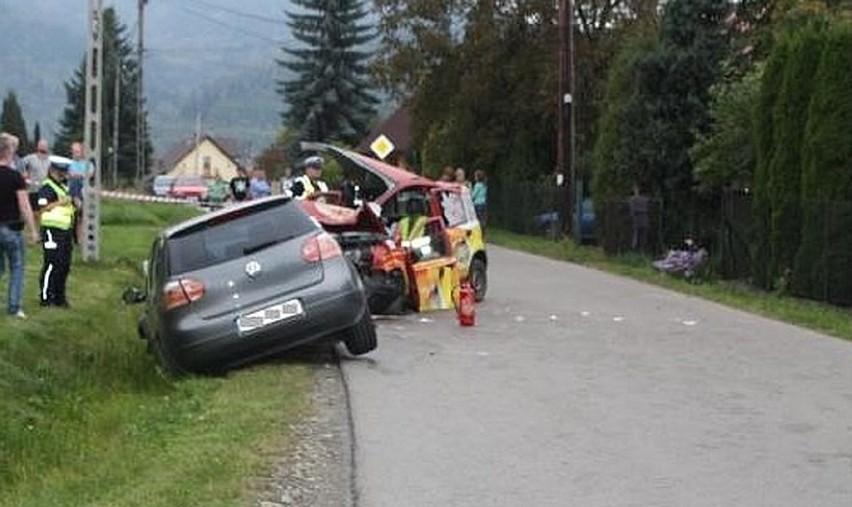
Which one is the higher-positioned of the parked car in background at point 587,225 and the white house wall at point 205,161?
the parked car in background at point 587,225

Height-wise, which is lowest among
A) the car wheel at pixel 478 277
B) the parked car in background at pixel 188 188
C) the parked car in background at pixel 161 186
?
the parked car in background at pixel 161 186

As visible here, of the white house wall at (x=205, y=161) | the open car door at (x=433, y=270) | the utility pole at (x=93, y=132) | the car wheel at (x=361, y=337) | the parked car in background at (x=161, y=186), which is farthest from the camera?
the white house wall at (x=205, y=161)

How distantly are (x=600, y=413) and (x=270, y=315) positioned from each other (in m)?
3.19

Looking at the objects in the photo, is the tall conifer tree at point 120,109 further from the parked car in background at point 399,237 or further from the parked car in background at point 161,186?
the parked car in background at point 399,237

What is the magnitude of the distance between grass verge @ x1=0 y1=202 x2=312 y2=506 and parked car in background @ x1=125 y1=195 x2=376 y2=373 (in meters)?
0.29

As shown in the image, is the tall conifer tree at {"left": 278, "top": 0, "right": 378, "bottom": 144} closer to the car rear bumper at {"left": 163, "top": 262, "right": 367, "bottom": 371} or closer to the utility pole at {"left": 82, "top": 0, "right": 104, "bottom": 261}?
the utility pole at {"left": 82, "top": 0, "right": 104, "bottom": 261}

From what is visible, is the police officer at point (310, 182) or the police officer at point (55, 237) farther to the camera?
the police officer at point (310, 182)

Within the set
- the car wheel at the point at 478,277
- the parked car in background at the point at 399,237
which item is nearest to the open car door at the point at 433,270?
the parked car in background at the point at 399,237

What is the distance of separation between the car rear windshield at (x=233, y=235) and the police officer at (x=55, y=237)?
4081mm

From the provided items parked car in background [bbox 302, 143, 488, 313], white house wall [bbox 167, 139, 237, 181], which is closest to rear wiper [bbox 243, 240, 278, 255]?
parked car in background [bbox 302, 143, 488, 313]

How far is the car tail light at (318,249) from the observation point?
12.8 m

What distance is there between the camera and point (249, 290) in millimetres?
12508

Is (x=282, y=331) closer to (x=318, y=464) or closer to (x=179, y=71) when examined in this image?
(x=318, y=464)

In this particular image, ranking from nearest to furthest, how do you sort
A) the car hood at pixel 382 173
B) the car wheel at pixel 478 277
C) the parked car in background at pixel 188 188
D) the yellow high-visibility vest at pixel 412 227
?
the yellow high-visibility vest at pixel 412 227 → the car hood at pixel 382 173 → the car wheel at pixel 478 277 → the parked car in background at pixel 188 188
